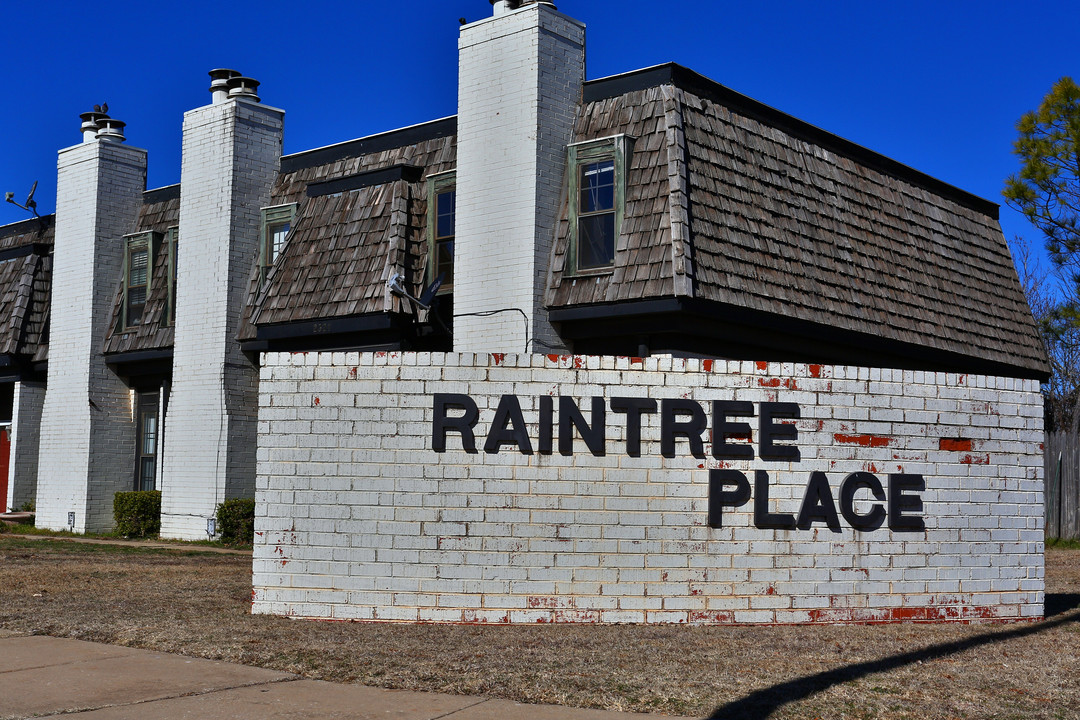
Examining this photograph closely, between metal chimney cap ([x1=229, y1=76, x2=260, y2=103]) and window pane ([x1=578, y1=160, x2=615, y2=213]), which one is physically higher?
metal chimney cap ([x1=229, y1=76, x2=260, y2=103])

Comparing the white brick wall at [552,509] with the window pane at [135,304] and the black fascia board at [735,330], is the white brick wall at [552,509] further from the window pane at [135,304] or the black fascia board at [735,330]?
the window pane at [135,304]

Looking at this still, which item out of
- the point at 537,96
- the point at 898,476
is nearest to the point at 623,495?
the point at 898,476

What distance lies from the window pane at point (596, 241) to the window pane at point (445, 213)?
2.75 meters

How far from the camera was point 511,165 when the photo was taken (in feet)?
53.5

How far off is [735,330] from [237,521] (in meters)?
9.00

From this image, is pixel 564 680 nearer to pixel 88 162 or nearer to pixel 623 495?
pixel 623 495

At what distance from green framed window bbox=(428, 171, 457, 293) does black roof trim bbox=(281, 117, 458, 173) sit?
0.91 m

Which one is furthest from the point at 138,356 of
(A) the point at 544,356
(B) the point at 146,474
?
(A) the point at 544,356

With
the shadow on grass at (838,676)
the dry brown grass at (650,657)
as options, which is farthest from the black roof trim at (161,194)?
the shadow on grass at (838,676)

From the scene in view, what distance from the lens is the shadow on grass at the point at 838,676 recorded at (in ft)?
23.5

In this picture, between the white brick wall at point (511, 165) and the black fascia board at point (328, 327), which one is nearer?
the white brick wall at point (511, 165)

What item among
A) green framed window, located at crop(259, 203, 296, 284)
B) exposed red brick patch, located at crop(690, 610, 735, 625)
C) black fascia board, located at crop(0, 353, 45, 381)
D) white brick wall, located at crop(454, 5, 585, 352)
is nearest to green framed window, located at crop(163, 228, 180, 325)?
green framed window, located at crop(259, 203, 296, 284)

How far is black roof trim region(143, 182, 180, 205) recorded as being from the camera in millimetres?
23030

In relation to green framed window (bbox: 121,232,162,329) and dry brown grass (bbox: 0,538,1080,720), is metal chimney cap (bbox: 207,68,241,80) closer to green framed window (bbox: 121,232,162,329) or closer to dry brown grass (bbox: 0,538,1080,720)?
green framed window (bbox: 121,232,162,329)
